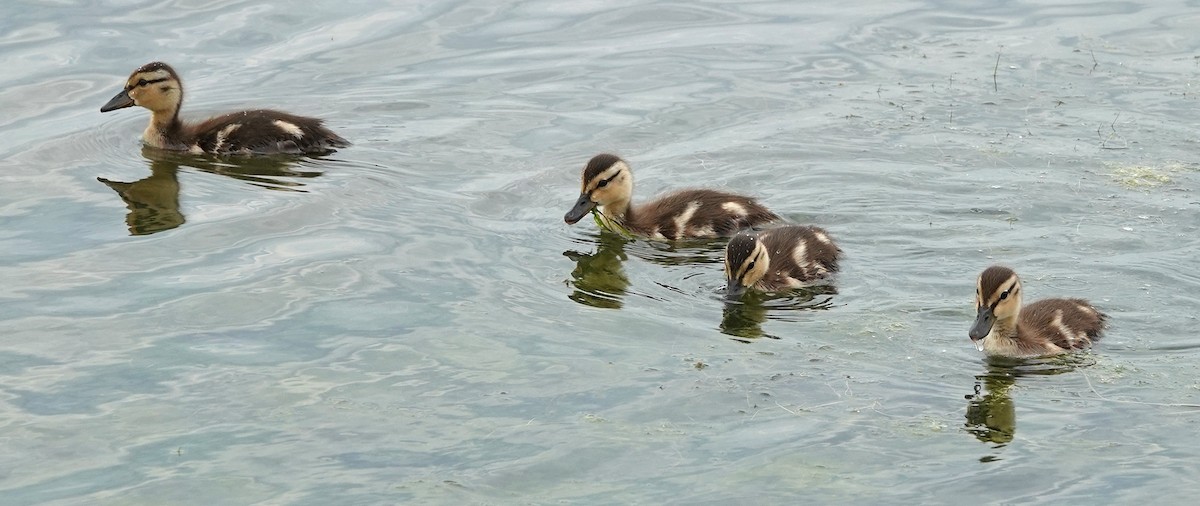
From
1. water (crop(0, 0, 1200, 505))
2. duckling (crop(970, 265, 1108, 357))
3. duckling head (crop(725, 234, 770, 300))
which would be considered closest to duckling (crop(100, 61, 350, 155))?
water (crop(0, 0, 1200, 505))

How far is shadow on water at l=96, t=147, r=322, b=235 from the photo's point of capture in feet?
27.7

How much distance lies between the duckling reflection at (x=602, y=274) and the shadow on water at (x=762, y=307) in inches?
20.5

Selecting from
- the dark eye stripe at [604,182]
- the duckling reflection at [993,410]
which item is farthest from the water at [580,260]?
the dark eye stripe at [604,182]

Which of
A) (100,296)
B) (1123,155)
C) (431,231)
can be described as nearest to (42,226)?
(100,296)

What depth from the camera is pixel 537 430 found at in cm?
589

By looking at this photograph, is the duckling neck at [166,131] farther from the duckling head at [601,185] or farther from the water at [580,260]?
the duckling head at [601,185]

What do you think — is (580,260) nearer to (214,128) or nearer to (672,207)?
(672,207)

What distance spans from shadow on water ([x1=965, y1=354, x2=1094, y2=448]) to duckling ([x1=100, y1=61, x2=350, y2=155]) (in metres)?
4.44

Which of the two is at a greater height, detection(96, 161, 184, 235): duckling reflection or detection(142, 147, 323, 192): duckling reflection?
detection(142, 147, 323, 192): duckling reflection

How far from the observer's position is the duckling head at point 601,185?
26.9 ft

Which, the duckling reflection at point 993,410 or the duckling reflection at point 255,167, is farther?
the duckling reflection at point 255,167

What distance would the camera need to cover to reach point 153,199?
8.82 meters

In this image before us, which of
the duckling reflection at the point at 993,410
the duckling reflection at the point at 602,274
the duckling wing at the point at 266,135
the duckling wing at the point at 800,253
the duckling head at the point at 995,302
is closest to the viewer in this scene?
the duckling reflection at the point at 993,410

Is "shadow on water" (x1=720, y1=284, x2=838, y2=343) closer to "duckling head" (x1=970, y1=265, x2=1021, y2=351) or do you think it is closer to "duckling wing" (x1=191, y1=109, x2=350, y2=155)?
"duckling head" (x1=970, y1=265, x2=1021, y2=351)
